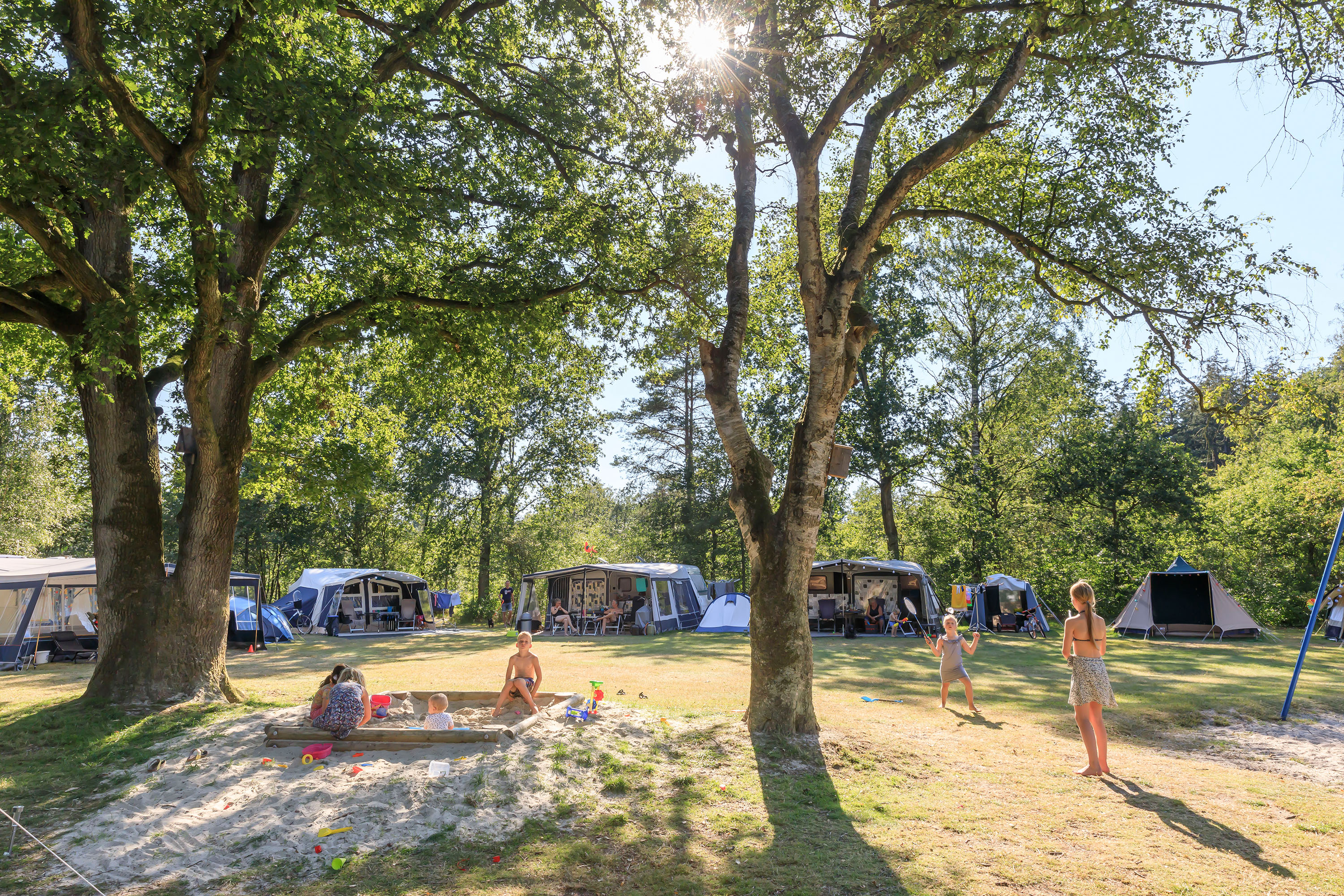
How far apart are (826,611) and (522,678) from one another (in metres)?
16.5

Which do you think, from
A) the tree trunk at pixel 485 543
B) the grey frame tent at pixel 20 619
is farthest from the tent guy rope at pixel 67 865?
the tree trunk at pixel 485 543

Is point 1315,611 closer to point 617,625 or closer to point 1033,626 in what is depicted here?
point 1033,626

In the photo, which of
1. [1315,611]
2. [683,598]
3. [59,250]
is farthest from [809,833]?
[683,598]

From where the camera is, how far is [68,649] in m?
15.2

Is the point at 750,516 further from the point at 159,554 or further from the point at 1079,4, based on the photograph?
the point at 159,554

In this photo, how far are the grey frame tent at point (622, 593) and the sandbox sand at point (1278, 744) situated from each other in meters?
16.5

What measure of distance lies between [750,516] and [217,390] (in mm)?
6515

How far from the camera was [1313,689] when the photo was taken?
10.4m

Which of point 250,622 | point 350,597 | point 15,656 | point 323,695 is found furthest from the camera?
point 350,597

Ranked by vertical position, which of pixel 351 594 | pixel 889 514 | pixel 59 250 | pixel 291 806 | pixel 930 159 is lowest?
pixel 291 806

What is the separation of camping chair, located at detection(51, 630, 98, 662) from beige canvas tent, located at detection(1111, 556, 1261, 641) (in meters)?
24.5

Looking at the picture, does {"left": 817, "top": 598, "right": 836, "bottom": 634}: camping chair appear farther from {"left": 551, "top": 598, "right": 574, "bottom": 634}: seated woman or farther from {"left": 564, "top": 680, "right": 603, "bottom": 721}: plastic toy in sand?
{"left": 564, "top": 680, "right": 603, "bottom": 721}: plastic toy in sand

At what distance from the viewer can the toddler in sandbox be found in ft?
20.9

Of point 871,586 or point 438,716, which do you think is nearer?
point 438,716
